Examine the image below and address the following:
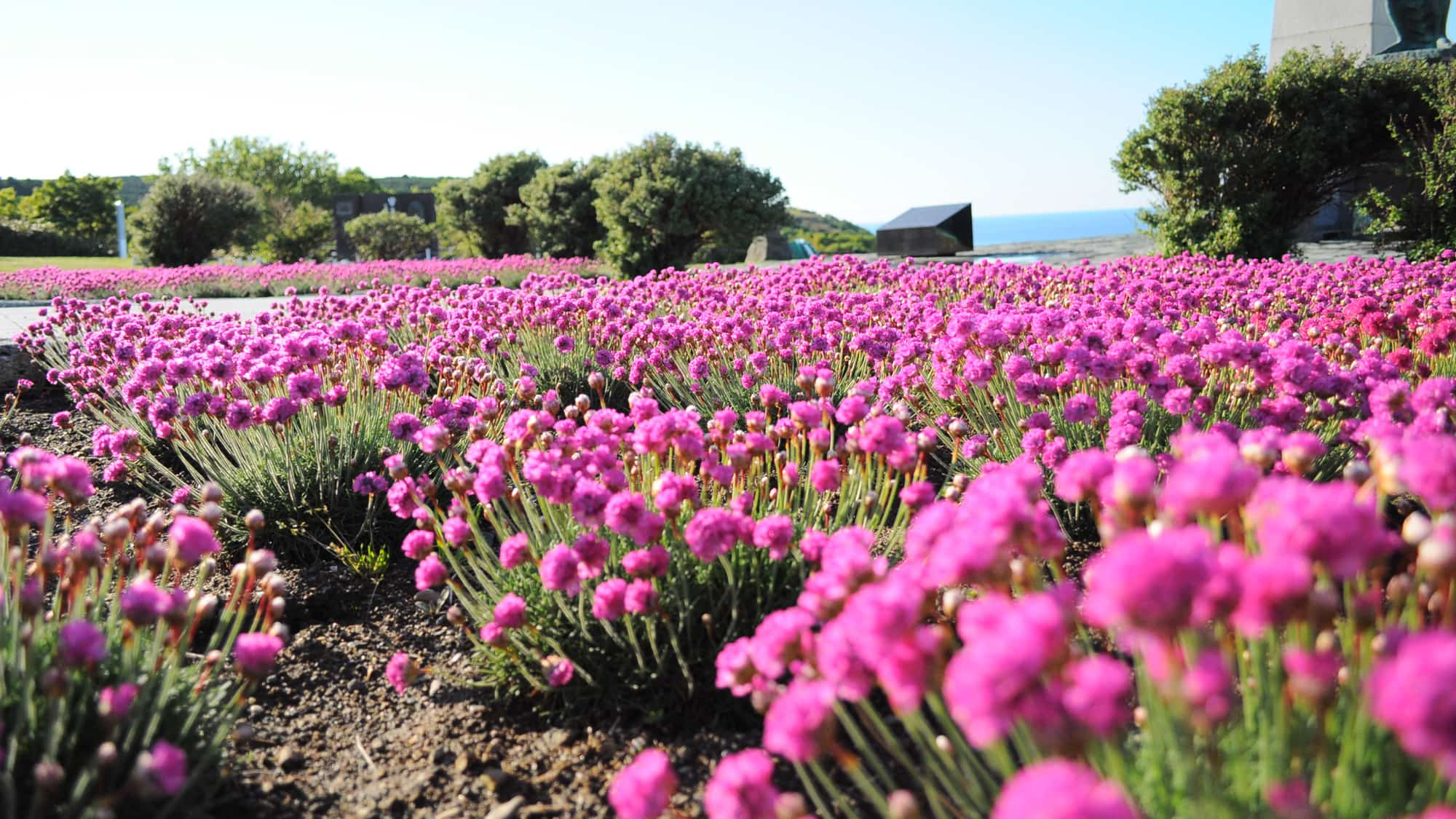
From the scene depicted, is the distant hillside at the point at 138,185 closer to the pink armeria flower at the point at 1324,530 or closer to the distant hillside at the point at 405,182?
the distant hillside at the point at 405,182

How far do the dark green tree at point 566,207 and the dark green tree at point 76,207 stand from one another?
58.2 meters

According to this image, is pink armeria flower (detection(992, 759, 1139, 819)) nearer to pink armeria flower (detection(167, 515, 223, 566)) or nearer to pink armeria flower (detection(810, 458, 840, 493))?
pink armeria flower (detection(810, 458, 840, 493))

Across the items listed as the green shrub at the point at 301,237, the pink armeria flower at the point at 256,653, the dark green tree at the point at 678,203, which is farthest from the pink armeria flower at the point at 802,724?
the green shrub at the point at 301,237

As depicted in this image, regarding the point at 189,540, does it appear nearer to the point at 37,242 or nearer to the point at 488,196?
the point at 488,196

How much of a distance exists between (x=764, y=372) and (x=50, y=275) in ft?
71.4

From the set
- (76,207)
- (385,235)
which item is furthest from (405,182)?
(385,235)

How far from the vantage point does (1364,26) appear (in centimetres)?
2195

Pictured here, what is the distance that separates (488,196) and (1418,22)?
27.3 metres

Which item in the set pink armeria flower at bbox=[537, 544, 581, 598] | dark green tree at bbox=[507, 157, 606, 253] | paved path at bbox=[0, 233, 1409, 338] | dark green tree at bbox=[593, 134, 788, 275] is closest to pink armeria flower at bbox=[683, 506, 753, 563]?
pink armeria flower at bbox=[537, 544, 581, 598]

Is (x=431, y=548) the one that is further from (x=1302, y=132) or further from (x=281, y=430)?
(x=1302, y=132)

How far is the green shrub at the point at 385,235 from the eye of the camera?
39.4 meters

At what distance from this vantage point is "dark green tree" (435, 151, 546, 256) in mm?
32625

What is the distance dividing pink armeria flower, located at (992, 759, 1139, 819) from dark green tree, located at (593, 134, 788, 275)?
20.8m

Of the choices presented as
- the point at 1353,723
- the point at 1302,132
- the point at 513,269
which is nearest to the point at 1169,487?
the point at 1353,723
